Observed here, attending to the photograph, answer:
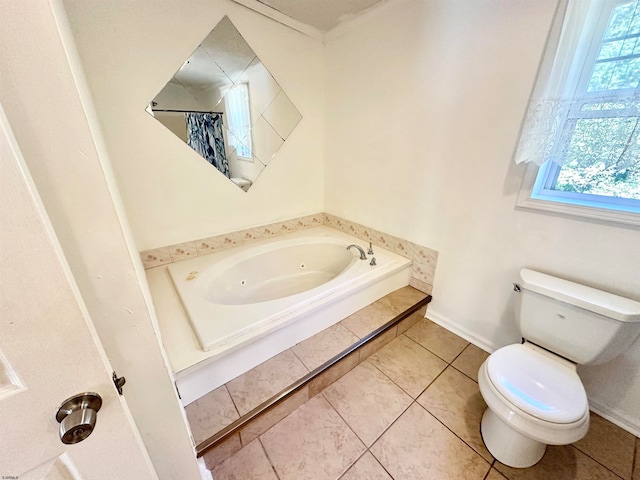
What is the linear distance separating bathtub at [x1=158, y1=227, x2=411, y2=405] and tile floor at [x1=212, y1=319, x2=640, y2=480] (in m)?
0.36

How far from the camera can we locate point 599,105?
104 cm

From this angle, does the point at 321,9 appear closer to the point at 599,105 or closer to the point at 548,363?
the point at 599,105

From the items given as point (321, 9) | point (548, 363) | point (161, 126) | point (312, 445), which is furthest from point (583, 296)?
point (161, 126)

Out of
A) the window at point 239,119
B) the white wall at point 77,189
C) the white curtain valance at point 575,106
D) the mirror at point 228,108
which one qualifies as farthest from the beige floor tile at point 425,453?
the window at point 239,119

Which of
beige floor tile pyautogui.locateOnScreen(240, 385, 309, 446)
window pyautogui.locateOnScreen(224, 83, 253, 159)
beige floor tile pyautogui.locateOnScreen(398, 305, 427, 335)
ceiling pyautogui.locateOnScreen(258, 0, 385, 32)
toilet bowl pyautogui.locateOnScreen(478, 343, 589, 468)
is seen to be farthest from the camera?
window pyautogui.locateOnScreen(224, 83, 253, 159)

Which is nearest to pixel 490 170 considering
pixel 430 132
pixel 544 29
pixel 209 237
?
pixel 430 132

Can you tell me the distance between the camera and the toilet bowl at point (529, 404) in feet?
3.06

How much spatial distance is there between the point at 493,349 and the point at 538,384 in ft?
2.02

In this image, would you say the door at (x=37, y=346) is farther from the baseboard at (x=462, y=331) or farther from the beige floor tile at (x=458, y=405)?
the baseboard at (x=462, y=331)

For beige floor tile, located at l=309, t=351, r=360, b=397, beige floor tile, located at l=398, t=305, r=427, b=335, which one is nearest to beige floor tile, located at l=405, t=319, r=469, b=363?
beige floor tile, located at l=398, t=305, r=427, b=335

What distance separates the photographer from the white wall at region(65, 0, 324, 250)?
1.43 meters

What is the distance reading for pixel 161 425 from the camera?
70 centimetres

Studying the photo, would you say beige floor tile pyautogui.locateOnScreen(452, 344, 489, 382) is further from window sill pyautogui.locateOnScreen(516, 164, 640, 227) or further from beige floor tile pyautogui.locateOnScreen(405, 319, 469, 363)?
window sill pyautogui.locateOnScreen(516, 164, 640, 227)

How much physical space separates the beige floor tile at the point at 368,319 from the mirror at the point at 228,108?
4.54 ft
